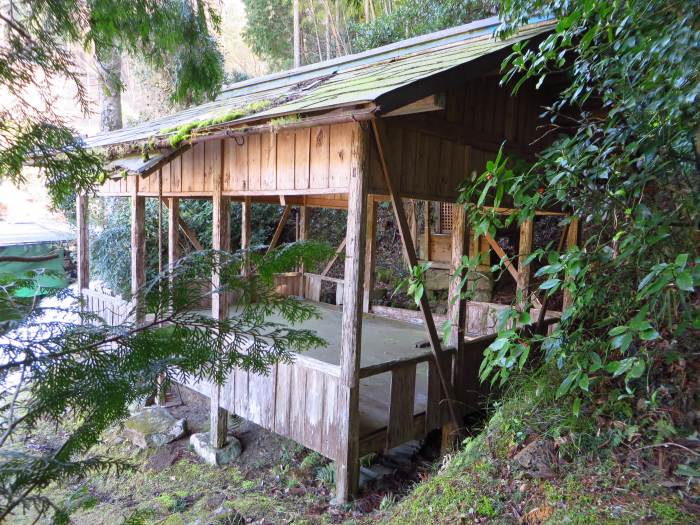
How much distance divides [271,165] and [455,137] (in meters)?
1.79

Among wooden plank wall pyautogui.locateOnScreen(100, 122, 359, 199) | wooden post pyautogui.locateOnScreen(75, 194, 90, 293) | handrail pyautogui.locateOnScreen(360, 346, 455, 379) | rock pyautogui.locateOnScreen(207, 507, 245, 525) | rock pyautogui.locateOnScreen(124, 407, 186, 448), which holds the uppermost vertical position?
A: wooden plank wall pyautogui.locateOnScreen(100, 122, 359, 199)

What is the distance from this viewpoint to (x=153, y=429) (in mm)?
5844

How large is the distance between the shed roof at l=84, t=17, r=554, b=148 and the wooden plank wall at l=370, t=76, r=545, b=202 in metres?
0.40

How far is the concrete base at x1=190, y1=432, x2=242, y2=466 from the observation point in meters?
5.18

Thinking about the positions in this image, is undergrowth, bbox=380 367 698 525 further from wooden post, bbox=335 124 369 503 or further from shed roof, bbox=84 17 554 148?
shed roof, bbox=84 17 554 148

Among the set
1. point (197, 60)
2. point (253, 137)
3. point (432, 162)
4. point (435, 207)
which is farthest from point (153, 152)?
point (435, 207)

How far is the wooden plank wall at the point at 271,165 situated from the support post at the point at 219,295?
153 mm

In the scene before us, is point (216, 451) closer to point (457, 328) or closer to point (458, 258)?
point (457, 328)

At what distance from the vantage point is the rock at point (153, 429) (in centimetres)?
572

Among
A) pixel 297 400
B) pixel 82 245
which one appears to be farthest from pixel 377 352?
pixel 82 245

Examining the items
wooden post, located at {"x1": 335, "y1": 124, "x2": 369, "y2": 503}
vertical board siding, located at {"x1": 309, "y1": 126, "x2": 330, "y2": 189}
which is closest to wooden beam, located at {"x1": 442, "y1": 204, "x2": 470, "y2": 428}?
wooden post, located at {"x1": 335, "y1": 124, "x2": 369, "y2": 503}

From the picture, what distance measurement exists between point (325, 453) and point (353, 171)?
7.81 ft

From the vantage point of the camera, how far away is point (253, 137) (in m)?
4.57

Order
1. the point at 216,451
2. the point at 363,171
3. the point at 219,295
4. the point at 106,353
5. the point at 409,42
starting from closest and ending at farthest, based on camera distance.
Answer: the point at 106,353 → the point at 363,171 → the point at 219,295 → the point at 216,451 → the point at 409,42
